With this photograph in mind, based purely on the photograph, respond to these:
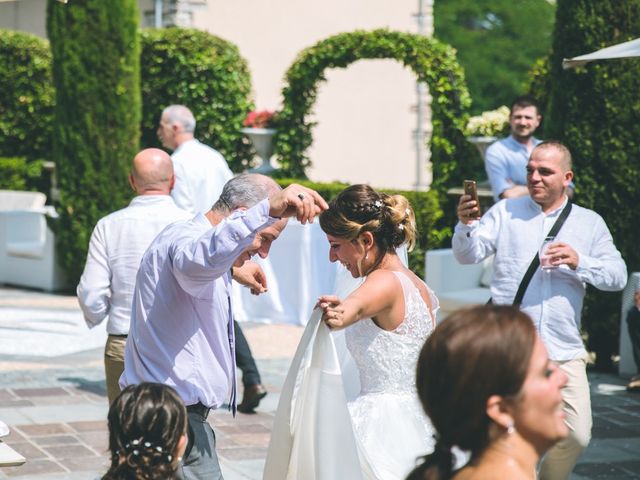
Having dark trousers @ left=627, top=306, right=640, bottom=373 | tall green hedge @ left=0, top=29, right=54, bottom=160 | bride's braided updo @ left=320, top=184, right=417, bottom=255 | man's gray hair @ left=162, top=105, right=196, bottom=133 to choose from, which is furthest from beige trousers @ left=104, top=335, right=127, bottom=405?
tall green hedge @ left=0, top=29, right=54, bottom=160

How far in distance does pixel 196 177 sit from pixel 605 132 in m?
3.41

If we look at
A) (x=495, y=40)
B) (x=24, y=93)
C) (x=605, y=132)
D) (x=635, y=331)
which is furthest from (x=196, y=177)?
(x=495, y=40)

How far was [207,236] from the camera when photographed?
11.9ft

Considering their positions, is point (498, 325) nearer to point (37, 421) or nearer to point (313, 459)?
point (313, 459)

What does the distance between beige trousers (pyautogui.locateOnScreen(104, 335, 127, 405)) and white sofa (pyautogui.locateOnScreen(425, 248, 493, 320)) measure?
466cm

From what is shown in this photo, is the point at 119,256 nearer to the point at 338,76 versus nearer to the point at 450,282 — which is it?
the point at 450,282

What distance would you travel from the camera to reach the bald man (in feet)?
19.3

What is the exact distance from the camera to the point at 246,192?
13.3 ft

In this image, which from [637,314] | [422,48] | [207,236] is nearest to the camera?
[207,236]

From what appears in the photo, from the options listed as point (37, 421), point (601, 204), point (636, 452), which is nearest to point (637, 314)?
point (601, 204)

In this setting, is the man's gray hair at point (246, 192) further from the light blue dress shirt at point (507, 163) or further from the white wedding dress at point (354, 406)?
the light blue dress shirt at point (507, 163)

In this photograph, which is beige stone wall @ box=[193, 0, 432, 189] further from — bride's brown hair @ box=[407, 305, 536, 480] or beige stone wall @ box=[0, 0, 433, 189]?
bride's brown hair @ box=[407, 305, 536, 480]

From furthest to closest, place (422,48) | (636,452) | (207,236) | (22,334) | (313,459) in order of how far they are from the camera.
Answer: (422,48) < (22,334) < (636,452) < (313,459) < (207,236)

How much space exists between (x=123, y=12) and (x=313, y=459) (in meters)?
9.84
